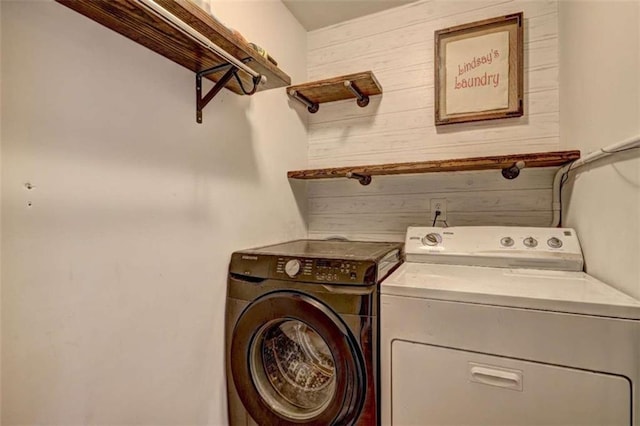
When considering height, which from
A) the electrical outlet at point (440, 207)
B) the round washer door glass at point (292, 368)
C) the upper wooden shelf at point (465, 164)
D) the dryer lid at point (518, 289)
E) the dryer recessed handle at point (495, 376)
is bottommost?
the round washer door glass at point (292, 368)

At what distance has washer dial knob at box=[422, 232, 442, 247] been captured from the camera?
1600 mm

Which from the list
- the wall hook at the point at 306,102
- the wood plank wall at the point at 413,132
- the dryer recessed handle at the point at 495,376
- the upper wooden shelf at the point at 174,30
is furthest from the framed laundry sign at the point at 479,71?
the dryer recessed handle at the point at 495,376

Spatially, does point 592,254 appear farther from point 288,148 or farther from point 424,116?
point 288,148

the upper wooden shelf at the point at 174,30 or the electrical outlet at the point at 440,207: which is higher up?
the upper wooden shelf at the point at 174,30

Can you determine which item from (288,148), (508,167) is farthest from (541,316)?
(288,148)

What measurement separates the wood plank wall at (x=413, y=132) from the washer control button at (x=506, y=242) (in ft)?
0.89

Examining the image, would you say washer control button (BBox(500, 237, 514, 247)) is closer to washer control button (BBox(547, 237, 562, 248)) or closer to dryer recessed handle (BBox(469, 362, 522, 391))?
washer control button (BBox(547, 237, 562, 248))

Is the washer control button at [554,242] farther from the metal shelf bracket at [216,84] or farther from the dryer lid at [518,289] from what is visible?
the metal shelf bracket at [216,84]

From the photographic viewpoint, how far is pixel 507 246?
4.75 feet

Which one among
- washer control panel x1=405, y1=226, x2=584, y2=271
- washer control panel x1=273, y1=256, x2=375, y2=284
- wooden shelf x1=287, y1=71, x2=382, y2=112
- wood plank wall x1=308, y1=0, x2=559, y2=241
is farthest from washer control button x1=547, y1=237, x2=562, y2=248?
wooden shelf x1=287, y1=71, x2=382, y2=112

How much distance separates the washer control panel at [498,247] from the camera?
1321 mm

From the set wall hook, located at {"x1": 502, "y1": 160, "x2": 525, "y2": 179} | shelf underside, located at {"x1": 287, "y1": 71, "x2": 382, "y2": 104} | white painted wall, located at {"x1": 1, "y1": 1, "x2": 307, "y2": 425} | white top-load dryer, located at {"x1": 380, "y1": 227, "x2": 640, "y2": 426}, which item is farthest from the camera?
shelf underside, located at {"x1": 287, "y1": 71, "x2": 382, "y2": 104}

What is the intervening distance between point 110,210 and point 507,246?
5.18 ft

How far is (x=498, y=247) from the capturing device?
146cm
